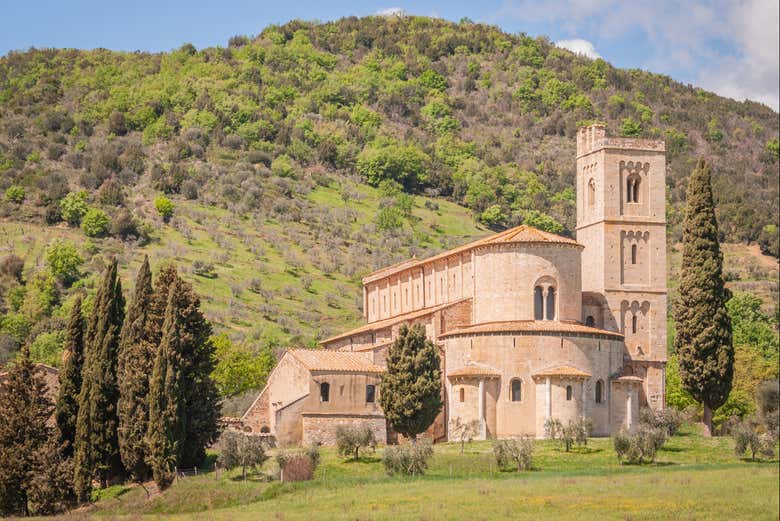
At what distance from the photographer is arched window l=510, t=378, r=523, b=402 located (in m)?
65.1

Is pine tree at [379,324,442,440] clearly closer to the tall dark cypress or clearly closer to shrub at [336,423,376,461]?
shrub at [336,423,376,461]

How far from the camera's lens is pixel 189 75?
597ft

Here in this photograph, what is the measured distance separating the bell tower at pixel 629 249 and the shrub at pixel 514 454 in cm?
1767

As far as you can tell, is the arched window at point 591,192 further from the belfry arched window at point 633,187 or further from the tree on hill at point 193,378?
the tree on hill at point 193,378

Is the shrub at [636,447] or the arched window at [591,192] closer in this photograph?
the shrub at [636,447]

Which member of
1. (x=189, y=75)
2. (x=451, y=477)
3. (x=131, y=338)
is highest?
(x=189, y=75)

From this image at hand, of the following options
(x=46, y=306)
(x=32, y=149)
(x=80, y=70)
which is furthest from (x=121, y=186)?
(x=80, y=70)

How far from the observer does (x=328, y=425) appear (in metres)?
65.9

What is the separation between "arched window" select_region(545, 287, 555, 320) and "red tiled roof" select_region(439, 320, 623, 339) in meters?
0.55

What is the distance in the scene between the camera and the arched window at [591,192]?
7519cm

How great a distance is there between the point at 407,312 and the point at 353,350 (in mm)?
7071

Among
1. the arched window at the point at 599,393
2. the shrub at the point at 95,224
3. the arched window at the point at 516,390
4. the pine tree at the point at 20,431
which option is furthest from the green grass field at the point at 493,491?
the shrub at the point at 95,224

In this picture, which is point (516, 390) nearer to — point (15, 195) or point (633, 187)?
point (633, 187)

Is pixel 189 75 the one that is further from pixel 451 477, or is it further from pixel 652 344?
pixel 451 477
